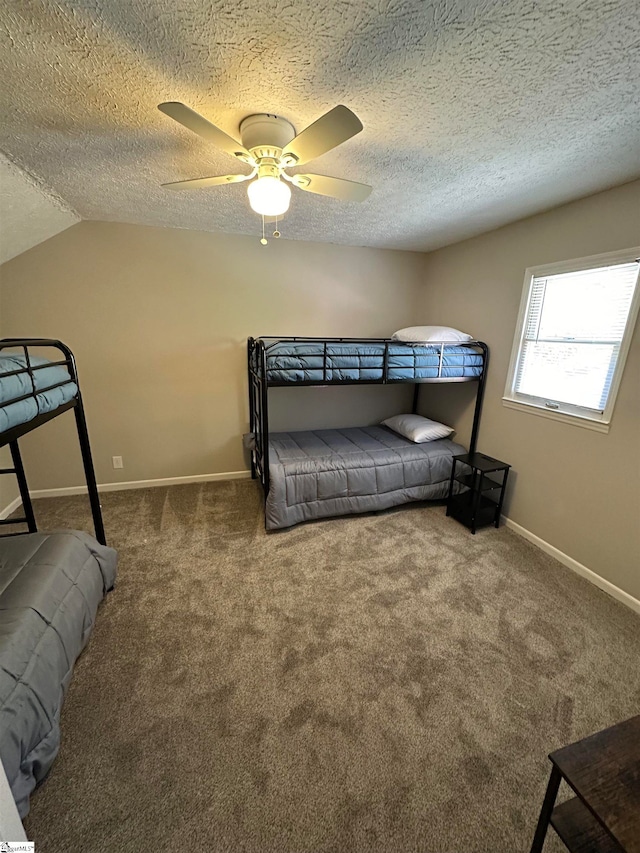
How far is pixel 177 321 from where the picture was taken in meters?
3.00

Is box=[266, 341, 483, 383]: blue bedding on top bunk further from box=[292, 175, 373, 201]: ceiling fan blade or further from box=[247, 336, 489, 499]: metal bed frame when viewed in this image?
box=[292, 175, 373, 201]: ceiling fan blade

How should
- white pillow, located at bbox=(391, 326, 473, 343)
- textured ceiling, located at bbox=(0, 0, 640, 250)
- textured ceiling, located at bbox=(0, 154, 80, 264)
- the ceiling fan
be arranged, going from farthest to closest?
white pillow, located at bbox=(391, 326, 473, 343), textured ceiling, located at bbox=(0, 154, 80, 264), the ceiling fan, textured ceiling, located at bbox=(0, 0, 640, 250)

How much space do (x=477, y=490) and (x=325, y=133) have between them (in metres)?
2.38

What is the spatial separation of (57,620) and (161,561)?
0.86 meters

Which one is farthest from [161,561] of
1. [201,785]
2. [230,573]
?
[201,785]

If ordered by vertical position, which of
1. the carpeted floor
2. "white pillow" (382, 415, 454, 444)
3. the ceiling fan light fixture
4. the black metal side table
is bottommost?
the carpeted floor

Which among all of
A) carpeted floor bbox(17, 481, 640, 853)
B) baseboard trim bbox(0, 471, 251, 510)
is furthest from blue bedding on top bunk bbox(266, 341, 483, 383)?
baseboard trim bbox(0, 471, 251, 510)

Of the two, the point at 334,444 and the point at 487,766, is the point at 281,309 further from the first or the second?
the point at 487,766

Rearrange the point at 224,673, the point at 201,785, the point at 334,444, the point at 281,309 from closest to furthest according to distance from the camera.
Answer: the point at 201,785
the point at 224,673
the point at 334,444
the point at 281,309

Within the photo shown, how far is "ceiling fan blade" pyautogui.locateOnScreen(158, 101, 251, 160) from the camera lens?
40.6 inches

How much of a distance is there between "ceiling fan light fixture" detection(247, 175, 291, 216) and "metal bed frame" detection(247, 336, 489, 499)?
1023mm

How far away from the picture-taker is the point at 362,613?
1.85m

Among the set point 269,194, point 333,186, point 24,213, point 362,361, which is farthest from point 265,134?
point 24,213

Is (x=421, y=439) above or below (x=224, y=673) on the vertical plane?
above
